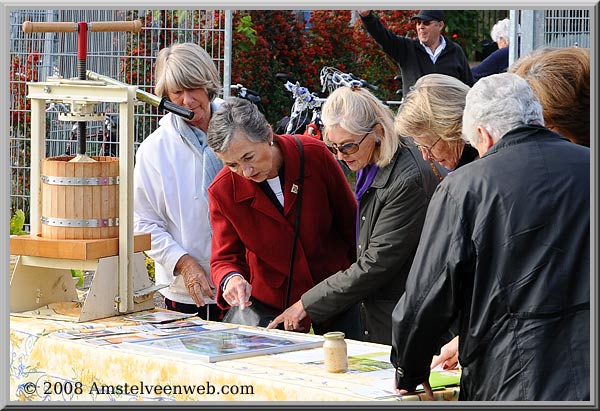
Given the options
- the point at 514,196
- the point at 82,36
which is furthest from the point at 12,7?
the point at 514,196

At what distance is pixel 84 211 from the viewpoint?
13.3ft

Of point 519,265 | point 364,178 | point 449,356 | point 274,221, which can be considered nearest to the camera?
point 519,265

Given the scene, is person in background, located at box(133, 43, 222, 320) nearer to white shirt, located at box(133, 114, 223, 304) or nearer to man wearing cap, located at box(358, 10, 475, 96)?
white shirt, located at box(133, 114, 223, 304)

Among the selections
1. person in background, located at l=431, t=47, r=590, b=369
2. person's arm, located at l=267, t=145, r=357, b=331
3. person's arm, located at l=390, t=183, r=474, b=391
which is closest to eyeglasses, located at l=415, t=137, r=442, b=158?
person in background, located at l=431, t=47, r=590, b=369

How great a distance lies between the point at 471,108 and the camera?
9.50 ft

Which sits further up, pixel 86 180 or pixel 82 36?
pixel 82 36

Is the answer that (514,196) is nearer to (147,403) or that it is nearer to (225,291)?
(147,403)

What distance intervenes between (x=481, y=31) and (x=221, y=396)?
496 inches

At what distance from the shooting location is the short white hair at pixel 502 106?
285 centimetres

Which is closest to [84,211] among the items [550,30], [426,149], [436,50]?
[426,149]

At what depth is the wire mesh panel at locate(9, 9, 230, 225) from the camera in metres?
7.51

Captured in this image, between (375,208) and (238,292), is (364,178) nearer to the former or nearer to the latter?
(375,208)

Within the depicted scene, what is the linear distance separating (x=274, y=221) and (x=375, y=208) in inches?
19.4

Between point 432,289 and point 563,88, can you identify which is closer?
point 432,289
